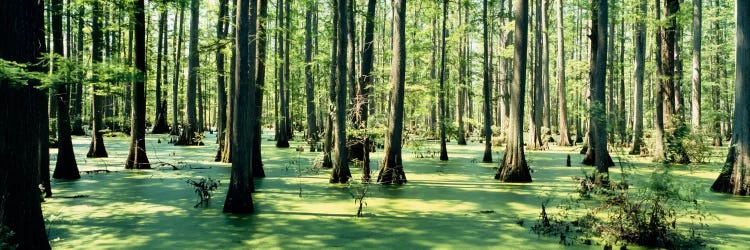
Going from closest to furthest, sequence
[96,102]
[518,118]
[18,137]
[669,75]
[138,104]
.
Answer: [18,137], [518,118], [138,104], [96,102], [669,75]

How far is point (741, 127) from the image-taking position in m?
8.92

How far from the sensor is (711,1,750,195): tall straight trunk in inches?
345

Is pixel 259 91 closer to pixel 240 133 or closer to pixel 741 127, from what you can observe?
pixel 240 133

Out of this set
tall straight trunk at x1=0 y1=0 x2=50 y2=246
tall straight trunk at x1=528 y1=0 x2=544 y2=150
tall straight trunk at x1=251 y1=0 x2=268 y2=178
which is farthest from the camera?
tall straight trunk at x1=528 y1=0 x2=544 y2=150

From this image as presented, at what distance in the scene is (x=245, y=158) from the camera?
7168 mm

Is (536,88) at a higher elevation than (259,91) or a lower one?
higher

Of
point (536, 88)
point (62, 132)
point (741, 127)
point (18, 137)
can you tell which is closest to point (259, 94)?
point (62, 132)

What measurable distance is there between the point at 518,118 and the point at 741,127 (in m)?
4.05

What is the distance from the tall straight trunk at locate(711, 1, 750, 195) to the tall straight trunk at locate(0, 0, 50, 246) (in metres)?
9.94

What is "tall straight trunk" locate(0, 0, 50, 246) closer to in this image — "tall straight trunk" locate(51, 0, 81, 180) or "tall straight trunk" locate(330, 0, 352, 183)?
"tall straight trunk" locate(51, 0, 81, 180)

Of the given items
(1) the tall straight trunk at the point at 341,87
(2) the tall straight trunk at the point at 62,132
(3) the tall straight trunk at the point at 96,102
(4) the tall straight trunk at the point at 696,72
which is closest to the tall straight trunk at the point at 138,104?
(3) the tall straight trunk at the point at 96,102

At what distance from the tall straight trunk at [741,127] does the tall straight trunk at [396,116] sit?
5.82m

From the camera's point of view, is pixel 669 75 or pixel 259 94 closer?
pixel 259 94

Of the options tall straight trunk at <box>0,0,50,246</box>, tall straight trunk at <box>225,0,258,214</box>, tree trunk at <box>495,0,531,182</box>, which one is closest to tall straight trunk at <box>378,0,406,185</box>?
tree trunk at <box>495,0,531,182</box>
